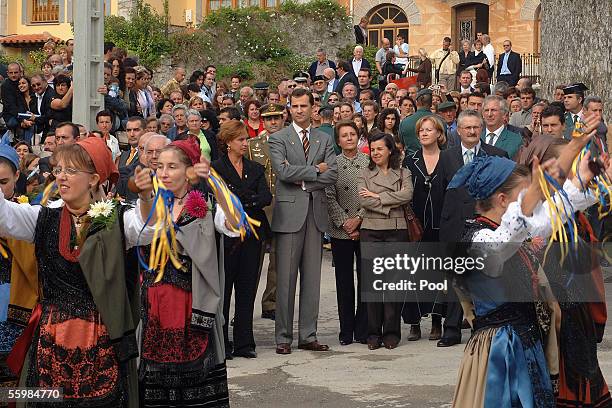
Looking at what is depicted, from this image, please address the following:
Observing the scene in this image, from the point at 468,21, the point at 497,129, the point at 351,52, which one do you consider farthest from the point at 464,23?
the point at 497,129

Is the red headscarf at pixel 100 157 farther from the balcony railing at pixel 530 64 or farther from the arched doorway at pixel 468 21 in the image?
the arched doorway at pixel 468 21

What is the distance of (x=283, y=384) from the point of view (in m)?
8.45

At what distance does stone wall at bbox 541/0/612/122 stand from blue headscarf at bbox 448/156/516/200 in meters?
11.1

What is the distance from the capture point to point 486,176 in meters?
5.54

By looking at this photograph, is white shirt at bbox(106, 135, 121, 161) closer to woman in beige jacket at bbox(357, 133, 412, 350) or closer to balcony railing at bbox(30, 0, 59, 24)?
woman in beige jacket at bbox(357, 133, 412, 350)

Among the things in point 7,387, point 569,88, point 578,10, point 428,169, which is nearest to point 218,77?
point 578,10

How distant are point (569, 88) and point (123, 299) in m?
9.27

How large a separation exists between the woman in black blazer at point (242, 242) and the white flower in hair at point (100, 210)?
3.51 metres

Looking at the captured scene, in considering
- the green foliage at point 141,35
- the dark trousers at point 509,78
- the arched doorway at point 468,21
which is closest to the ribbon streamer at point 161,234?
the dark trousers at point 509,78

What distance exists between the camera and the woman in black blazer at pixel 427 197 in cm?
994

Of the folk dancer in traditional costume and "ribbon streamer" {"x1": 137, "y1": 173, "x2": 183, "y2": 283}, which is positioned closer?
the folk dancer in traditional costume

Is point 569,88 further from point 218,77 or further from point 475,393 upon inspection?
point 218,77

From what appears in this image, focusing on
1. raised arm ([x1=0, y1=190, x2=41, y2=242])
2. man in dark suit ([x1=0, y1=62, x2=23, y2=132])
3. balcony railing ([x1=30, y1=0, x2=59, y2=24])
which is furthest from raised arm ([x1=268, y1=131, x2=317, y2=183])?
balcony railing ([x1=30, y1=0, x2=59, y2=24])

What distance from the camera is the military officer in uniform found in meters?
10.4
